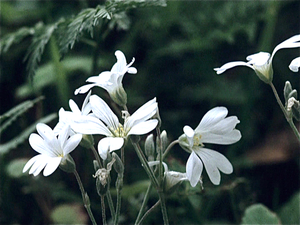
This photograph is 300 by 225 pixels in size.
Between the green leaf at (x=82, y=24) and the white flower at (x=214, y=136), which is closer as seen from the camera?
the white flower at (x=214, y=136)

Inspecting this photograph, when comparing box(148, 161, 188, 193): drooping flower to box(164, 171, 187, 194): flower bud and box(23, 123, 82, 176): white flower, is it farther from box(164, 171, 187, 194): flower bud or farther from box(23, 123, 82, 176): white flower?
box(23, 123, 82, 176): white flower

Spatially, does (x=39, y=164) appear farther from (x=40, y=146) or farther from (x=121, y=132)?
(x=121, y=132)

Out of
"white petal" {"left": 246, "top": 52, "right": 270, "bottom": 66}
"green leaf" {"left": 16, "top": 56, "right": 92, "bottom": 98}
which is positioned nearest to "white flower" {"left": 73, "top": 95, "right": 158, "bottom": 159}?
"white petal" {"left": 246, "top": 52, "right": 270, "bottom": 66}

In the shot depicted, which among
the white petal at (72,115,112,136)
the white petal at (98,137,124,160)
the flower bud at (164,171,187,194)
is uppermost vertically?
the white petal at (72,115,112,136)

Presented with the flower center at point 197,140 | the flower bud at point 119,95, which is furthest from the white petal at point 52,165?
the flower center at point 197,140

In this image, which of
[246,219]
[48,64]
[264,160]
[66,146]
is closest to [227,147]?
[264,160]

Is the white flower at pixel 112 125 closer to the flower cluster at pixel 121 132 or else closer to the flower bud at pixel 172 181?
the flower cluster at pixel 121 132

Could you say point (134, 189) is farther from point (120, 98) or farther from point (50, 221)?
point (120, 98)
